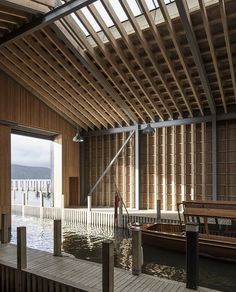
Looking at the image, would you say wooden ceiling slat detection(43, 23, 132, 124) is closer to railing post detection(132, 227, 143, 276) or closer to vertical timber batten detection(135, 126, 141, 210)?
vertical timber batten detection(135, 126, 141, 210)

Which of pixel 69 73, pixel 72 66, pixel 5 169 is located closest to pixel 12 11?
pixel 72 66

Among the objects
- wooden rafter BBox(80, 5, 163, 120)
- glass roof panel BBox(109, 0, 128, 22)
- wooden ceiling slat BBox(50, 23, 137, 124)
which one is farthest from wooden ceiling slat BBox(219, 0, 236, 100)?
wooden ceiling slat BBox(50, 23, 137, 124)

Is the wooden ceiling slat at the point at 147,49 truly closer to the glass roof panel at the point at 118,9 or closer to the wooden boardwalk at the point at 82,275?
the glass roof panel at the point at 118,9

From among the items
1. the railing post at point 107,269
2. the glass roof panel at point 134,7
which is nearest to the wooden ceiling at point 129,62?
the glass roof panel at point 134,7

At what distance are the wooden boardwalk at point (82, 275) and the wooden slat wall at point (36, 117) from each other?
270 inches

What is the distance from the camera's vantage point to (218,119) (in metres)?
11.7

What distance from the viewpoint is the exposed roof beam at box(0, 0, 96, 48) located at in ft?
24.4

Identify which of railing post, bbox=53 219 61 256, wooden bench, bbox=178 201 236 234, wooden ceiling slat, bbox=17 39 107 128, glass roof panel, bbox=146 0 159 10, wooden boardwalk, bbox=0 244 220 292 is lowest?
wooden boardwalk, bbox=0 244 220 292

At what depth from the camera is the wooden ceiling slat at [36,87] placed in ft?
36.2

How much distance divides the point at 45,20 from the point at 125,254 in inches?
259

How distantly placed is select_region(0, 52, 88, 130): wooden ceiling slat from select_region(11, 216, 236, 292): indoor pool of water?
5.23 m

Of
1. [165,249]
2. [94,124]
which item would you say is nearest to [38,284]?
[165,249]

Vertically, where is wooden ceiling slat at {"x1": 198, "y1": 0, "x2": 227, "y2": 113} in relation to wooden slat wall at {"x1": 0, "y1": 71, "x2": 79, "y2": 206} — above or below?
above

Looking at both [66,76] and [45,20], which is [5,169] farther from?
[45,20]
